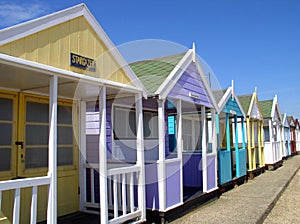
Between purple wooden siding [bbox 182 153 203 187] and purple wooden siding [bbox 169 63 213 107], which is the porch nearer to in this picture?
purple wooden siding [bbox 169 63 213 107]

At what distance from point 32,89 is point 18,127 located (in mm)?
657

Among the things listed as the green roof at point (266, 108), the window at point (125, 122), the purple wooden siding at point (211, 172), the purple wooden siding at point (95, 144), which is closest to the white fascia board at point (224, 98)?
the purple wooden siding at point (211, 172)

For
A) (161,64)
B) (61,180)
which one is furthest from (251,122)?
(61,180)

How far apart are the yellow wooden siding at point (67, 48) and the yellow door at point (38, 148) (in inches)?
53.0

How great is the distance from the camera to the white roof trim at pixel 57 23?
3272mm

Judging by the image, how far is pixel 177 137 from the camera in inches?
260

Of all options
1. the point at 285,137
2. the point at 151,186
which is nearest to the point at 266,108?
the point at 285,137

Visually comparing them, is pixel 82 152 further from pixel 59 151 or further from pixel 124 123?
pixel 124 123

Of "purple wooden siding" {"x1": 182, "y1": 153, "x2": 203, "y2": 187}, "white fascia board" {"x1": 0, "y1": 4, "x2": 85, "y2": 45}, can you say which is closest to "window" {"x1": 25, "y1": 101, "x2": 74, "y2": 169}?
"white fascia board" {"x1": 0, "y1": 4, "x2": 85, "y2": 45}

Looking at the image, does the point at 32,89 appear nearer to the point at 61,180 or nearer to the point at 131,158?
the point at 61,180

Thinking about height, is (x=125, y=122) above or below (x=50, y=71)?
below

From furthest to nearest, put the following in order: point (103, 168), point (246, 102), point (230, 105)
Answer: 1. point (246, 102)
2. point (230, 105)
3. point (103, 168)

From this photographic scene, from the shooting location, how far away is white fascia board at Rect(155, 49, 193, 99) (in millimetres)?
5703

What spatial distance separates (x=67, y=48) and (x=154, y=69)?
283 cm
